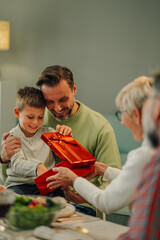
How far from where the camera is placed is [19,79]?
419 cm

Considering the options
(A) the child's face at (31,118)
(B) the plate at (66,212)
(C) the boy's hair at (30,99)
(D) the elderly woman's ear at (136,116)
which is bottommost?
(B) the plate at (66,212)

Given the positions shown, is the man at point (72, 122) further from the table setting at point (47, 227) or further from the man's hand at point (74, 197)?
the table setting at point (47, 227)

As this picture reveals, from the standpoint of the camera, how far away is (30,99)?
85.8 inches

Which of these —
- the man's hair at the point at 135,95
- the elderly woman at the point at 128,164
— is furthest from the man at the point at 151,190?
the man's hair at the point at 135,95

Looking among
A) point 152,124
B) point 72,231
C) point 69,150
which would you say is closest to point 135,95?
point 152,124

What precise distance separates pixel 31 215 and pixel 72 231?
18 cm

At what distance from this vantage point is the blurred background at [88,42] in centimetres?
398

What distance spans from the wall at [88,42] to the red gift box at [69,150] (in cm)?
211

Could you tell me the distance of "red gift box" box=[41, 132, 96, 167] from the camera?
1.83 meters

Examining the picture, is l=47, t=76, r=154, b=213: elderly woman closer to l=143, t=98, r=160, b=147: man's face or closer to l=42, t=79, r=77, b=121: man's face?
l=143, t=98, r=160, b=147: man's face

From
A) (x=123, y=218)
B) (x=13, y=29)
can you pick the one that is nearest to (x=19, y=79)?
(x=13, y=29)

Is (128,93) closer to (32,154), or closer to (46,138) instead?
(46,138)

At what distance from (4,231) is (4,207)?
12 centimetres

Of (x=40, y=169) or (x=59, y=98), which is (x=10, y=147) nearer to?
(x=40, y=169)
